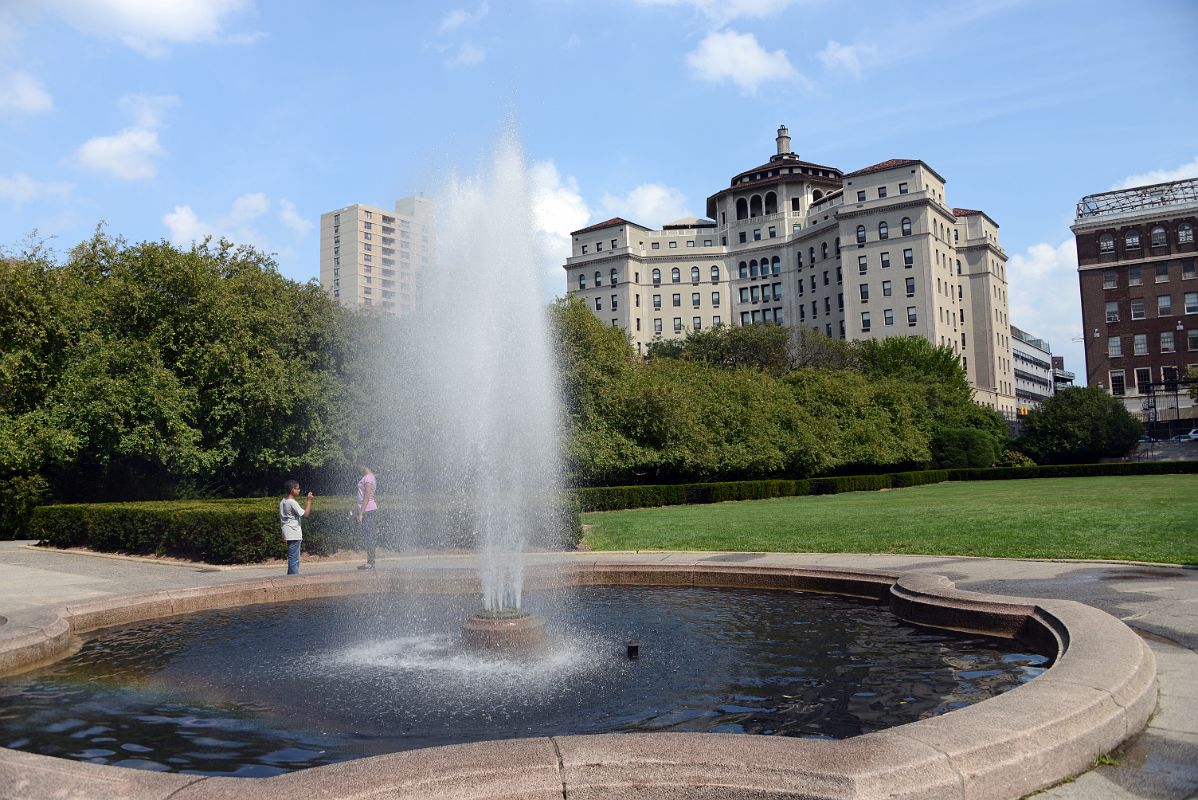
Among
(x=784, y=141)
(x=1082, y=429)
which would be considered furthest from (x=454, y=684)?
(x=784, y=141)

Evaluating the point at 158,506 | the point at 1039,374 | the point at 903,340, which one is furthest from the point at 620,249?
the point at 158,506

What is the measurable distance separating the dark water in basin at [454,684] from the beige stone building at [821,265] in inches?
3671

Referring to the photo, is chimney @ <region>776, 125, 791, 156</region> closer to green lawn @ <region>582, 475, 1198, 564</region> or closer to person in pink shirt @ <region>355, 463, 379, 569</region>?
green lawn @ <region>582, 475, 1198, 564</region>

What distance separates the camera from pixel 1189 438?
79188mm

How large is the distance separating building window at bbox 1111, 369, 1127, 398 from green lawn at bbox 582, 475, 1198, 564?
6706 cm

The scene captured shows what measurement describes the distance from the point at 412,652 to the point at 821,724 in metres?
4.57

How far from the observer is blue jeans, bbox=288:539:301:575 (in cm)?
1437

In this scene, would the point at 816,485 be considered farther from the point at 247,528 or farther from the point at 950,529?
the point at 247,528

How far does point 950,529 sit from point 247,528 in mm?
15400

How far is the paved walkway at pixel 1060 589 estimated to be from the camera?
14.9 ft

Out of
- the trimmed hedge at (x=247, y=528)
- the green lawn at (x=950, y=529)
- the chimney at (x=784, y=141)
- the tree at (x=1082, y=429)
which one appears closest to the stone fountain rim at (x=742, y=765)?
the green lawn at (x=950, y=529)

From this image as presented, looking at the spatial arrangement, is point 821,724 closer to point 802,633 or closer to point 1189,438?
point 802,633

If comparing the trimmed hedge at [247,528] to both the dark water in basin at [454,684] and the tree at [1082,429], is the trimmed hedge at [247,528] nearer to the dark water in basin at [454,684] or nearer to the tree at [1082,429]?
the dark water in basin at [454,684]

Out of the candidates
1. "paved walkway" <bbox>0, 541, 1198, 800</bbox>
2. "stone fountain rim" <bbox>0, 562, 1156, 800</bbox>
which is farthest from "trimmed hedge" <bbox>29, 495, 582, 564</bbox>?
"stone fountain rim" <bbox>0, 562, 1156, 800</bbox>
